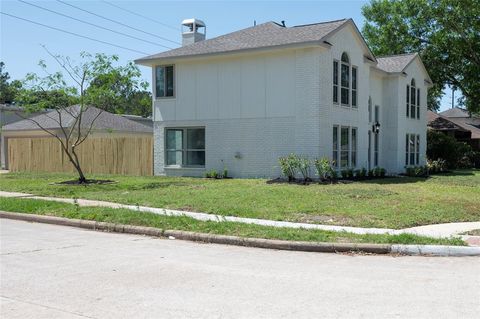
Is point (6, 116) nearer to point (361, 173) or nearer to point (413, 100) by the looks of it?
point (361, 173)

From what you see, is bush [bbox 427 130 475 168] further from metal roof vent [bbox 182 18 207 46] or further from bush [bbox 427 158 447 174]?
metal roof vent [bbox 182 18 207 46]

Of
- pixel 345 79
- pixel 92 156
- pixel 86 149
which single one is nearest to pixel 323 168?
pixel 345 79

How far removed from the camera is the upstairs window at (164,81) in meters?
25.3

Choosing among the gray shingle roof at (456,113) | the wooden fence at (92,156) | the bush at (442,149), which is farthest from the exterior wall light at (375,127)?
the gray shingle roof at (456,113)

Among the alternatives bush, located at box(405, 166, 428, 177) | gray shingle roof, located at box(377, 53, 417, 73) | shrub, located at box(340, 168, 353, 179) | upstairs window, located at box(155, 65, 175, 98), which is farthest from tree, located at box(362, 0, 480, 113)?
upstairs window, located at box(155, 65, 175, 98)

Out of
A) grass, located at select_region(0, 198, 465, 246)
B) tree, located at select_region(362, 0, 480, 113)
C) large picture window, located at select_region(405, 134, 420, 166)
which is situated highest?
tree, located at select_region(362, 0, 480, 113)

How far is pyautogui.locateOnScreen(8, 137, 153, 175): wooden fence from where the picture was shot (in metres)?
26.5

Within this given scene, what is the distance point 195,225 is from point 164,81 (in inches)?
618

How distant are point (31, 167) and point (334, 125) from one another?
57.7 ft

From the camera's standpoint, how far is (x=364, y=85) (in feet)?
84.0

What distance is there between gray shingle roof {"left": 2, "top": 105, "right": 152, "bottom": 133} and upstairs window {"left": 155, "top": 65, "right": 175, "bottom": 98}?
7.78m

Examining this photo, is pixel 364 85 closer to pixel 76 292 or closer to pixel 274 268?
pixel 274 268

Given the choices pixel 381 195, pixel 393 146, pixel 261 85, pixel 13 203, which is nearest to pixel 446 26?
pixel 393 146

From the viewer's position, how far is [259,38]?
23.7 m
